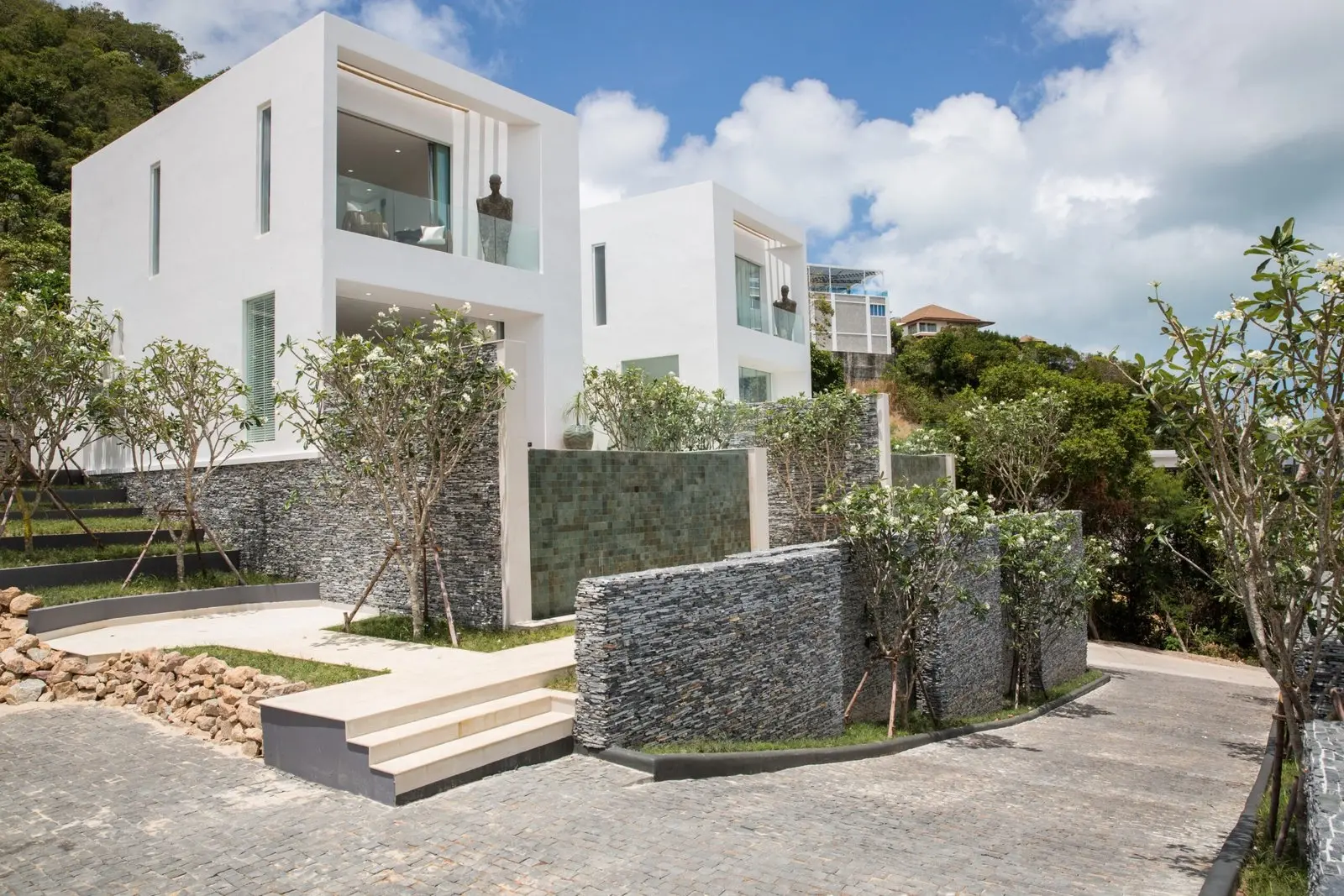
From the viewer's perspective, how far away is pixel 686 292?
18.8 meters

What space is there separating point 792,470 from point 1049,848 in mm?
9342

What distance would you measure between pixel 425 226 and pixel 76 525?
6.38 meters

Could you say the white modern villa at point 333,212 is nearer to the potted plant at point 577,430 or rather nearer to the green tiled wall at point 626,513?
the potted plant at point 577,430

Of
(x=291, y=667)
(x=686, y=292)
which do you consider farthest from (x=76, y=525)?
(x=686, y=292)

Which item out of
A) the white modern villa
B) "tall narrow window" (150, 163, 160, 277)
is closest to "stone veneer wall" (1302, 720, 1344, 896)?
the white modern villa

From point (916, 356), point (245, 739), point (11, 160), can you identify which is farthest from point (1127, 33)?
point (916, 356)

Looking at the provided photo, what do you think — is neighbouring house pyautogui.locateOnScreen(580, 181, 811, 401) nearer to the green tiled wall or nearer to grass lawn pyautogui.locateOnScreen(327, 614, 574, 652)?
the green tiled wall

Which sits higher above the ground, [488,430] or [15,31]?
[15,31]

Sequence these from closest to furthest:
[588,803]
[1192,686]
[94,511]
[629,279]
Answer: [588,803]
[94,511]
[1192,686]
[629,279]

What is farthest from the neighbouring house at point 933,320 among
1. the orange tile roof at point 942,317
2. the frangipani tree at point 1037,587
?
the frangipani tree at point 1037,587

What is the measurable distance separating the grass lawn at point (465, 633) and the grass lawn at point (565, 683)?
1.20 m

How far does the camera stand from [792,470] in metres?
14.6

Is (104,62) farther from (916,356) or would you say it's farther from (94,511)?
(916,356)

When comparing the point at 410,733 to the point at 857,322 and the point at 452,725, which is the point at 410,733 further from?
the point at 857,322
